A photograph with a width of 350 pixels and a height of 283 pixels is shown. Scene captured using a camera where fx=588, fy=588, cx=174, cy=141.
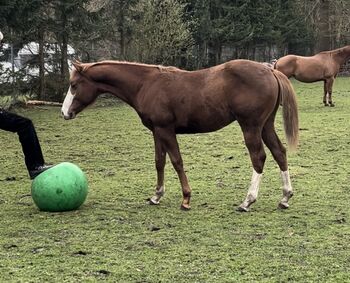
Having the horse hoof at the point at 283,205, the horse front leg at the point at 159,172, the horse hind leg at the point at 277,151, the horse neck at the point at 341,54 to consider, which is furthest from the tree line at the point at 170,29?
the horse hoof at the point at 283,205

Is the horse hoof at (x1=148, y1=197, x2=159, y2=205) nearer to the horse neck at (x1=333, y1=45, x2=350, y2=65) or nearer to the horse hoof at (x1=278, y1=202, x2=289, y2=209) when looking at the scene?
the horse hoof at (x1=278, y1=202, x2=289, y2=209)

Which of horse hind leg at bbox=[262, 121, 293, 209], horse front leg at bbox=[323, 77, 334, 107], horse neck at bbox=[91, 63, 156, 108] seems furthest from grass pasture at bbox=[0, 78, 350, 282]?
horse front leg at bbox=[323, 77, 334, 107]

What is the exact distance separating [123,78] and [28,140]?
4.10 feet

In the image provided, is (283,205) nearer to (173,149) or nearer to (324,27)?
(173,149)

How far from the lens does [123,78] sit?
255 inches

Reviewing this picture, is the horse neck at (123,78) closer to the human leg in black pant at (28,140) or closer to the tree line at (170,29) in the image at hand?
the human leg in black pant at (28,140)

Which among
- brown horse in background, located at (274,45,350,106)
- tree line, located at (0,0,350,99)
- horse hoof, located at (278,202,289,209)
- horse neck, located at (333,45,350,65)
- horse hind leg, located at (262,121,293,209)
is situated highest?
tree line, located at (0,0,350,99)

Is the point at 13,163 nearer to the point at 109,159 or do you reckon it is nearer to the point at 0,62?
the point at 109,159

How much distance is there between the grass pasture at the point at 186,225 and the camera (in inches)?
167

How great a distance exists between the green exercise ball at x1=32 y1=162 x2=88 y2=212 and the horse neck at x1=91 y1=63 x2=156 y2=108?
1.01 meters

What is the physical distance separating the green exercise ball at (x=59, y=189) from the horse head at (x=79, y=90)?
0.71 meters

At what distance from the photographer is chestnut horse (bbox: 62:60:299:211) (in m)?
6.06

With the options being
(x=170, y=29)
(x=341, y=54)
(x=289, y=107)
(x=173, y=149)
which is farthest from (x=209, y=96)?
(x=170, y=29)

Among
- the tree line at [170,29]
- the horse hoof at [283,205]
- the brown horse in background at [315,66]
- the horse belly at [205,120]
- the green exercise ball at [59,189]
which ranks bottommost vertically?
the horse hoof at [283,205]
